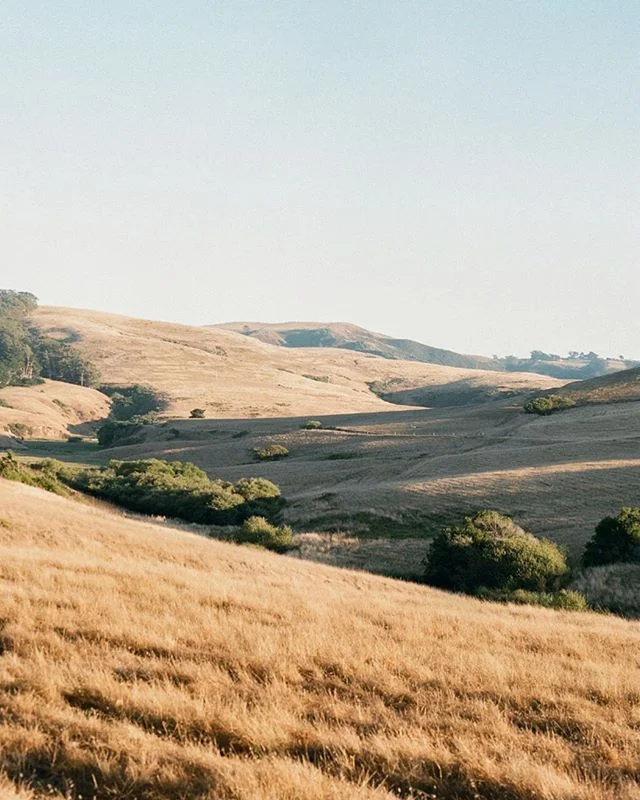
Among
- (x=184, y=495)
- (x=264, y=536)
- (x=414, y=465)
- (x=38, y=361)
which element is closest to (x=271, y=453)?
(x=414, y=465)

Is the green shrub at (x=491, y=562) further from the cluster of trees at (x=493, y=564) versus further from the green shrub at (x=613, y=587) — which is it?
the green shrub at (x=613, y=587)

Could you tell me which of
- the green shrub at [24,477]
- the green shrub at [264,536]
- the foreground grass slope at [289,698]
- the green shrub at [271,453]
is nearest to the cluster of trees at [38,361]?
the green shrub at [271,453]

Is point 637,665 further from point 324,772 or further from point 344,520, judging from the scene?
point 344,520

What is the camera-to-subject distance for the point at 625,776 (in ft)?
21.7

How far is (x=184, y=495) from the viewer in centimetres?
4716

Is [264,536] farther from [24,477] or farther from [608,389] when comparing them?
[608,389]

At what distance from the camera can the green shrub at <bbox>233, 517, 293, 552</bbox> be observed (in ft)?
111

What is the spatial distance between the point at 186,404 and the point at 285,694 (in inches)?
5309

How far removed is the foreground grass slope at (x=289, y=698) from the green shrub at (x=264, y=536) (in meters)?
20.2

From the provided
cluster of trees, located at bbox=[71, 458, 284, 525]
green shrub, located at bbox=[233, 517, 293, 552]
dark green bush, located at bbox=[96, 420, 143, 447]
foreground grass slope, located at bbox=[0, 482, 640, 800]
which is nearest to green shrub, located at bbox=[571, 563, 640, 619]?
foreground grass slope, located at bbox=[0, 482, 640, 800]

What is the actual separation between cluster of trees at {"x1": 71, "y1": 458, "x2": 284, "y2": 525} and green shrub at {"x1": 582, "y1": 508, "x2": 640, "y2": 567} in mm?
20521

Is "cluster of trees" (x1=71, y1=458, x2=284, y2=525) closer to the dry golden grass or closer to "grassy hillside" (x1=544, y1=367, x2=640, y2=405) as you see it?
the dry golden grass

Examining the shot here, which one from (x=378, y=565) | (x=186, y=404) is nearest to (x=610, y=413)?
(x=378, y=565)

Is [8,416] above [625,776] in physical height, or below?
below
